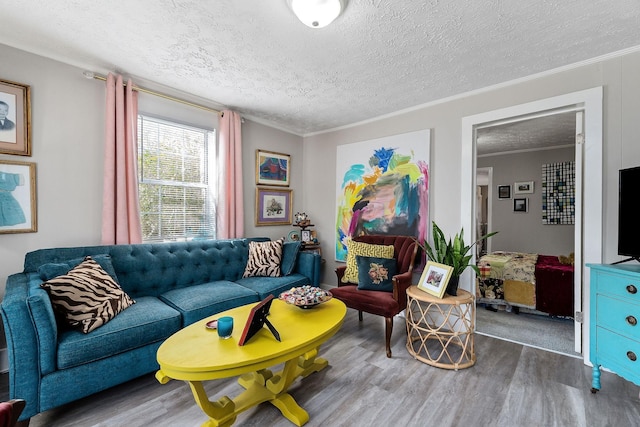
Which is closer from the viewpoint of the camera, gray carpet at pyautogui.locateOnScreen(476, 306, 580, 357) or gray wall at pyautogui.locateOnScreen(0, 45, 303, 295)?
gray wall at pyautogui.locateOnScreen(0, 45, 303, 295)

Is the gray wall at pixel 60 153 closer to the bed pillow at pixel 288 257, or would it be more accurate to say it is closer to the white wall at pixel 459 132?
the bed pillow at pixel 288 257

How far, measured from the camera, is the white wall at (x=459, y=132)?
2.13m

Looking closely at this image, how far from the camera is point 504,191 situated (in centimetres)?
535

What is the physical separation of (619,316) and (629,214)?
66cm

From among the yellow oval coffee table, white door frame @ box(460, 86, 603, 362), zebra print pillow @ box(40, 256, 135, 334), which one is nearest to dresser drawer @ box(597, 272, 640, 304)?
white door frame @ box(460, 86, 603, 362)

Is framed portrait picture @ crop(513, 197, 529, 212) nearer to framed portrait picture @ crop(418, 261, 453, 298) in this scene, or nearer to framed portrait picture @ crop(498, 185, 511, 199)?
framed portrait picture @ crop(498, 185, 511, 199)

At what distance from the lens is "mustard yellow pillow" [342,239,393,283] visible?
10.0 ft

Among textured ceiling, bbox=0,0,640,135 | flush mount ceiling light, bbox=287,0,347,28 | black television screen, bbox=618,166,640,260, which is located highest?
textured ceiling, bbox=0,0,640,135

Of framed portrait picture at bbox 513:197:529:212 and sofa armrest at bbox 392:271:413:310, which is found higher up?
framed portrait picture at bbox 513:197:529:212

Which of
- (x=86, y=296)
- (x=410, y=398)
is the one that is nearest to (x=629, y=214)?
(x=410, y=398)

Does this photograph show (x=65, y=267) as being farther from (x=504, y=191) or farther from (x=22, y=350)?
(x=504, y=191)

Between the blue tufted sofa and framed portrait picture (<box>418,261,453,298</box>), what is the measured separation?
1366 mm

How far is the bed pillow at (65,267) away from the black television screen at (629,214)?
368 cm

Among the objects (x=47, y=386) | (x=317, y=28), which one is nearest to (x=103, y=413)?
(x=47, y=386)
